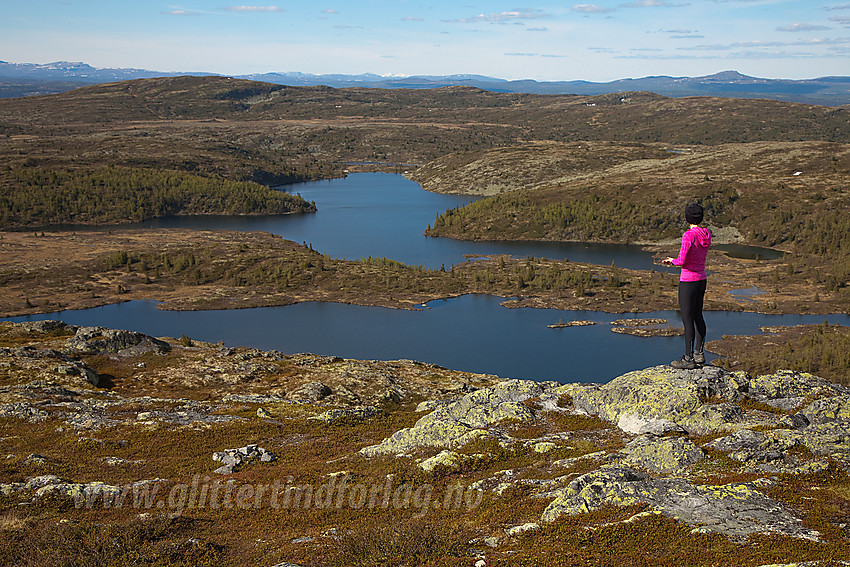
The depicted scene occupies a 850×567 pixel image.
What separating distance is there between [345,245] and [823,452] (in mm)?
168850

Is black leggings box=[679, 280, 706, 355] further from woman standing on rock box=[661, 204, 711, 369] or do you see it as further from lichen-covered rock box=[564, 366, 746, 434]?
lichen-covered rock box=[564, 366, 746, 434]

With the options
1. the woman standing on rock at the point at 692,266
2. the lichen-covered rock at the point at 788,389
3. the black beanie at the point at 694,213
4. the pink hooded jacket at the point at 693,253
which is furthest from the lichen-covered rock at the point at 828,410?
the black beanie at the point at 694,213

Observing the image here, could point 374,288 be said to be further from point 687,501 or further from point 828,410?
point 687,501

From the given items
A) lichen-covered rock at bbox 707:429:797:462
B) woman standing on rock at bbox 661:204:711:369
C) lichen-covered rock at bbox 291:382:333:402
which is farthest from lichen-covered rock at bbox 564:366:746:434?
lichen-covered rock at bbox 291:382:333:402

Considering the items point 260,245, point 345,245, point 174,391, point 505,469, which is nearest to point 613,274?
point 345,245

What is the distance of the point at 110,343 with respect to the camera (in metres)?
58.9

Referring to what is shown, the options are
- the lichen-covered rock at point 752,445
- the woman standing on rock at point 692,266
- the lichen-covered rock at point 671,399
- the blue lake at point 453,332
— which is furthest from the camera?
the blue lake at point 453,332

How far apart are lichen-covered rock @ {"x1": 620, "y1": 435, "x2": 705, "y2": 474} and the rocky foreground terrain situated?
0.07 m

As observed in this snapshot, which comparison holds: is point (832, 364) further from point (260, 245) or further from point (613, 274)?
point (260, 245)

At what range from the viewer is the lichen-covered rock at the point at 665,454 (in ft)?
67.7

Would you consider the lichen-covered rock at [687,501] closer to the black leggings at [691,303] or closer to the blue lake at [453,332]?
the black leggings at [691,303]

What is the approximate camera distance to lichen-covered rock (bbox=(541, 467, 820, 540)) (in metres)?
16.4

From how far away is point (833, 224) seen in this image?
6580 inches

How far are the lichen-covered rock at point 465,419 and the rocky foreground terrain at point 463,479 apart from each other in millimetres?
112
